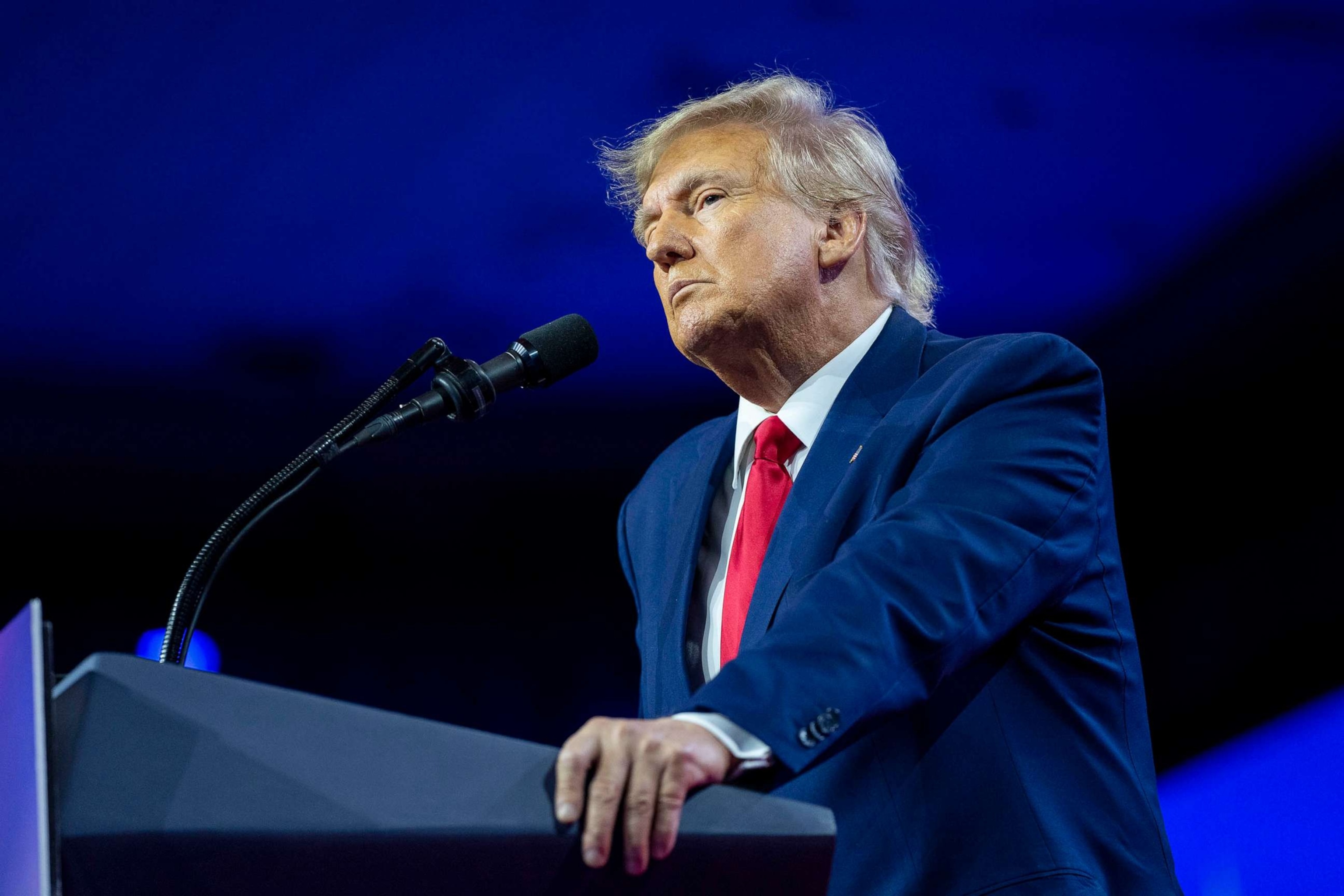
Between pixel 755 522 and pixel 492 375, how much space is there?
36cm

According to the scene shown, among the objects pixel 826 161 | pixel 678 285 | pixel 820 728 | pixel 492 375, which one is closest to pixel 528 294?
pixel 826 161

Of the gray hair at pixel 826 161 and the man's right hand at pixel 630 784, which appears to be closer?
the man's right hand at pixel 630 784

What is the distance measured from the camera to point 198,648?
400 cm

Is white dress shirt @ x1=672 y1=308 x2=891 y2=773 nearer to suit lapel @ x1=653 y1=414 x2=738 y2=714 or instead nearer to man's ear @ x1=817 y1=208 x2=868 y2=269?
suit lapel @ x1=653 y1=414 x2=738 y2=714

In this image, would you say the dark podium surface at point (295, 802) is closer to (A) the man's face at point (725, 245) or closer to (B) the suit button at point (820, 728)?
(B) the suit button at point (820, 728)

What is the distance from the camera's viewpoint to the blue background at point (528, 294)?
3010 mm

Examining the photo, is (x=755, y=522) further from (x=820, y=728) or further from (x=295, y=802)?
(x=295, y=802)

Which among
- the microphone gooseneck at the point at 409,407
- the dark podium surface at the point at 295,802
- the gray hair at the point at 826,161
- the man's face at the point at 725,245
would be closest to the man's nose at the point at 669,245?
the man's face at the point at 725,245

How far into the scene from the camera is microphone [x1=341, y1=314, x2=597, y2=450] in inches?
55.5

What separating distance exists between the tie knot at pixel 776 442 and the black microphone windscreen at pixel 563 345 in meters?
0.25

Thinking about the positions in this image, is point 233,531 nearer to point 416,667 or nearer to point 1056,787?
point 1056,787

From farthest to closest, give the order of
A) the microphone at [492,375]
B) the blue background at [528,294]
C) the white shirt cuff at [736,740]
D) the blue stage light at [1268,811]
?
the blue background at [528,294], the blue stage light at [1268,811], the microphone at [492,375], the white shirt cuff at [736,740]

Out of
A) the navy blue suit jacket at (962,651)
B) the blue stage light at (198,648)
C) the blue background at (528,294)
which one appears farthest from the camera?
the blue stage light at (198,648)

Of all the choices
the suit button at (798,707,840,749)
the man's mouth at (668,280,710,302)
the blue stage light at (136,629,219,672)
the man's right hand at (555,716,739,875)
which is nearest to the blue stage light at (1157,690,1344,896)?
the man's mouth at (668,280,710,302)
